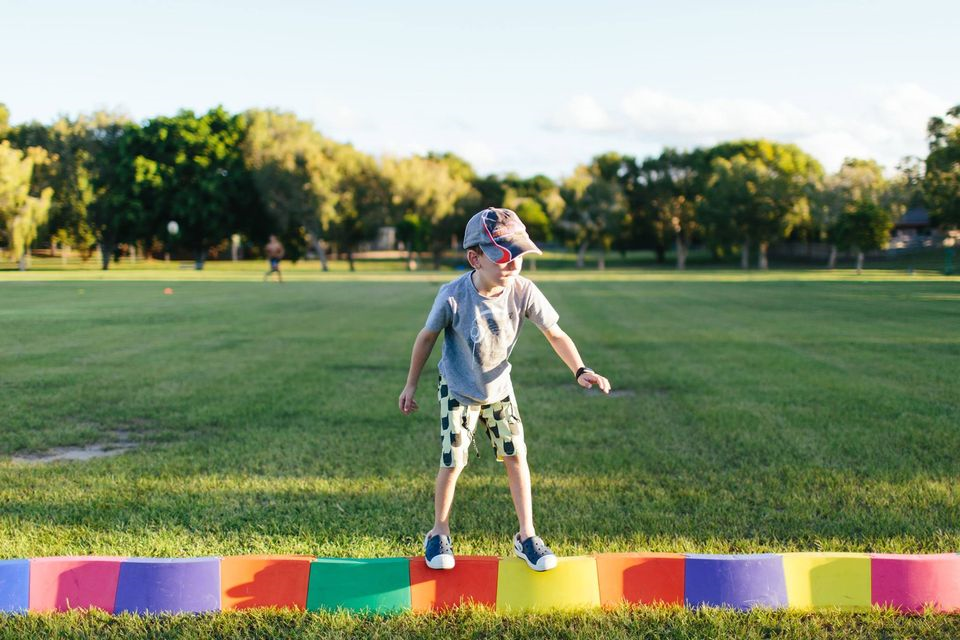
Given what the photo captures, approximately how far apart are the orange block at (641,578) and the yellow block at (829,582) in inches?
18.8

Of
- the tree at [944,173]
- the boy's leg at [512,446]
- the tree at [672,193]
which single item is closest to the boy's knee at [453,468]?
the boy's leg at [512,446]

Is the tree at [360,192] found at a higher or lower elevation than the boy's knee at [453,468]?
higher

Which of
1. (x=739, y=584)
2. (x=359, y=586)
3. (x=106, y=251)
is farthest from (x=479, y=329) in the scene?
(x=106, y=251)

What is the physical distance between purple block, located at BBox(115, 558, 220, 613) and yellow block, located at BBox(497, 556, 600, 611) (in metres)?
1.23

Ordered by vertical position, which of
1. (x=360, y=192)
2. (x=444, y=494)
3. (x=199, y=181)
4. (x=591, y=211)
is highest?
(x=199, y=181)

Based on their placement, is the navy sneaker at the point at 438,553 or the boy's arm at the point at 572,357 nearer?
the navy sneaker at the point at 438,553

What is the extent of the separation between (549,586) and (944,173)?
4718 centimetres

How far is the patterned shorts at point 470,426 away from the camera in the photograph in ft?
12.5

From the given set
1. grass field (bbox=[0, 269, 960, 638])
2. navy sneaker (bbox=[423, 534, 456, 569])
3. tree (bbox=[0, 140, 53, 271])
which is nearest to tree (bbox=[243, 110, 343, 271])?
tree (bbox=[0, 140, 53, 271])

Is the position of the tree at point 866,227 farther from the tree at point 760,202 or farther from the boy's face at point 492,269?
the boy's face at point 492,269

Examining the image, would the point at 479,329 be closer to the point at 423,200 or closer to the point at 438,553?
the point at 438,553

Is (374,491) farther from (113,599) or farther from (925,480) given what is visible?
(925,480)

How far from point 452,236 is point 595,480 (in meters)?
61.6

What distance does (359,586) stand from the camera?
3.47 m
